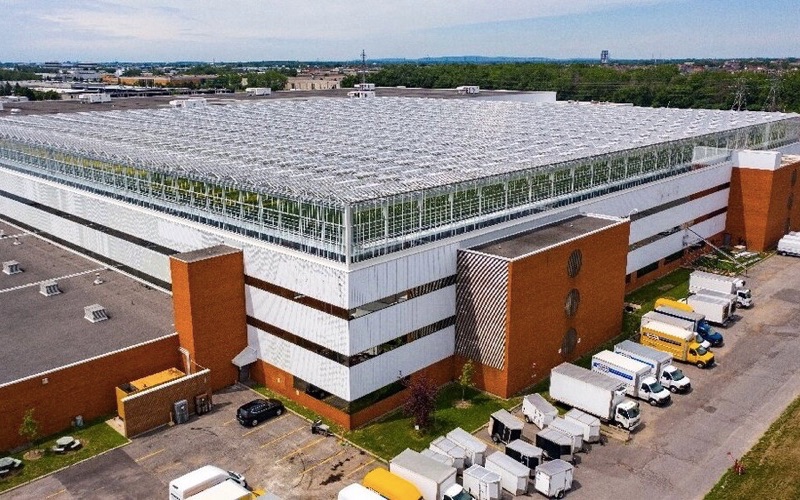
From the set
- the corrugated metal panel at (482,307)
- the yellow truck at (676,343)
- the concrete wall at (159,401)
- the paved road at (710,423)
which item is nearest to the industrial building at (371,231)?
the corrugated metal panel at (482,307)

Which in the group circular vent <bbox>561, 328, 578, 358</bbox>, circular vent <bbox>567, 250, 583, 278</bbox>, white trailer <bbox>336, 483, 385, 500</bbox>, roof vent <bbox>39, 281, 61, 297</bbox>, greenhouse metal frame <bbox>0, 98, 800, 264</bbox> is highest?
greenhouse metal frame <bbox>0, 98, 800, 264</bbox>

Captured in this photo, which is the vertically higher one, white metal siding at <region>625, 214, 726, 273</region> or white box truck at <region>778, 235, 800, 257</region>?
white metal siding at <region>625, 214, 726, 273</region>

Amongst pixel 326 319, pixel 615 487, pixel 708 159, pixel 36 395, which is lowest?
pixel 615 487

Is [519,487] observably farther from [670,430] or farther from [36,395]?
[36,395]

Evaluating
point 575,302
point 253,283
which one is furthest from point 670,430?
point 253,283

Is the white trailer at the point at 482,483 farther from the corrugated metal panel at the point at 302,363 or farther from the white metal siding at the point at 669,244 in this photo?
the white metal siding at the point at 669,244

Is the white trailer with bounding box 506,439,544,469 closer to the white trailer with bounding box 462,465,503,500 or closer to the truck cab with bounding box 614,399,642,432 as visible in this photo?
the white trailer with bounding box 462,465,503,500

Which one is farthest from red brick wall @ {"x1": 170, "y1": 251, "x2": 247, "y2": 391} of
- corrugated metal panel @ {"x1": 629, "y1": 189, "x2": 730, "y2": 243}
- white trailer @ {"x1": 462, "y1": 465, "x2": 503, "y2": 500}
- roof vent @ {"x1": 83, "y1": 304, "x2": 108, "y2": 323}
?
corrugated metal panel @ {"x1": 629, "y1": 189, "x2": 730, "y2": 243}

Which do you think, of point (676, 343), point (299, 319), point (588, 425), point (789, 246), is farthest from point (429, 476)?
point (789, 246)
